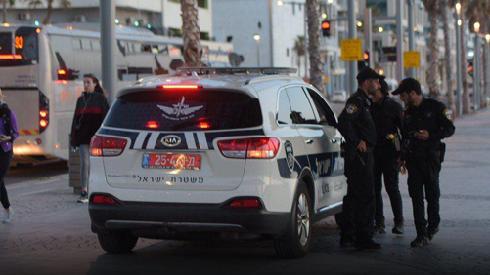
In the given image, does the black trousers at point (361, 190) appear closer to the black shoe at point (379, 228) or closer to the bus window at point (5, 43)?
the black shoe at point (379, 228)

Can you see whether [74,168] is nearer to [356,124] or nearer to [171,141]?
[356,124]

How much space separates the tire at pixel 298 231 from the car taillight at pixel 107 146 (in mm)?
1722

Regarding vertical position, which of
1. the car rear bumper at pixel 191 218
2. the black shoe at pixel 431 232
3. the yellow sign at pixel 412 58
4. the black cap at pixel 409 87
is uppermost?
the yellow sign at pixel 412 58

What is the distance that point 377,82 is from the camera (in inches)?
463

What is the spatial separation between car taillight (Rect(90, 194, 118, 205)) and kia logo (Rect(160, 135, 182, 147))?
2.50 ft

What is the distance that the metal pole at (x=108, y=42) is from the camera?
18.9 m

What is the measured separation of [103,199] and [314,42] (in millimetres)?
21451

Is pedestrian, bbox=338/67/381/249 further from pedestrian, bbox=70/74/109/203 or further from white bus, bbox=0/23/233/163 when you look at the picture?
white bus, bbox=0/23/233/163

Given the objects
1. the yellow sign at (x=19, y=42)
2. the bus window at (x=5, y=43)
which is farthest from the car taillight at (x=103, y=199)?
the bus window at (x=5, y=43)

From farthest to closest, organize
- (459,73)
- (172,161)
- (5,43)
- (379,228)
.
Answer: (459,73), (5,43), (379,228), (172,161)

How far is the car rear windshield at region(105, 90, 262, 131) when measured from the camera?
33.1 ft

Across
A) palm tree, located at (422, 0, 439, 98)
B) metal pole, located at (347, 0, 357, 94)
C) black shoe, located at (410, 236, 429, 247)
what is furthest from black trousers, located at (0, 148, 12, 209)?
palm tree, located at (422, 0, 439, 98)

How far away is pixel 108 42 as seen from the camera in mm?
18953

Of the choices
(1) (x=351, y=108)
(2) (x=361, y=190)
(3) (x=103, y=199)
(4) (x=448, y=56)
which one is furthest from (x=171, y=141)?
(4) (x=448, y=56)
